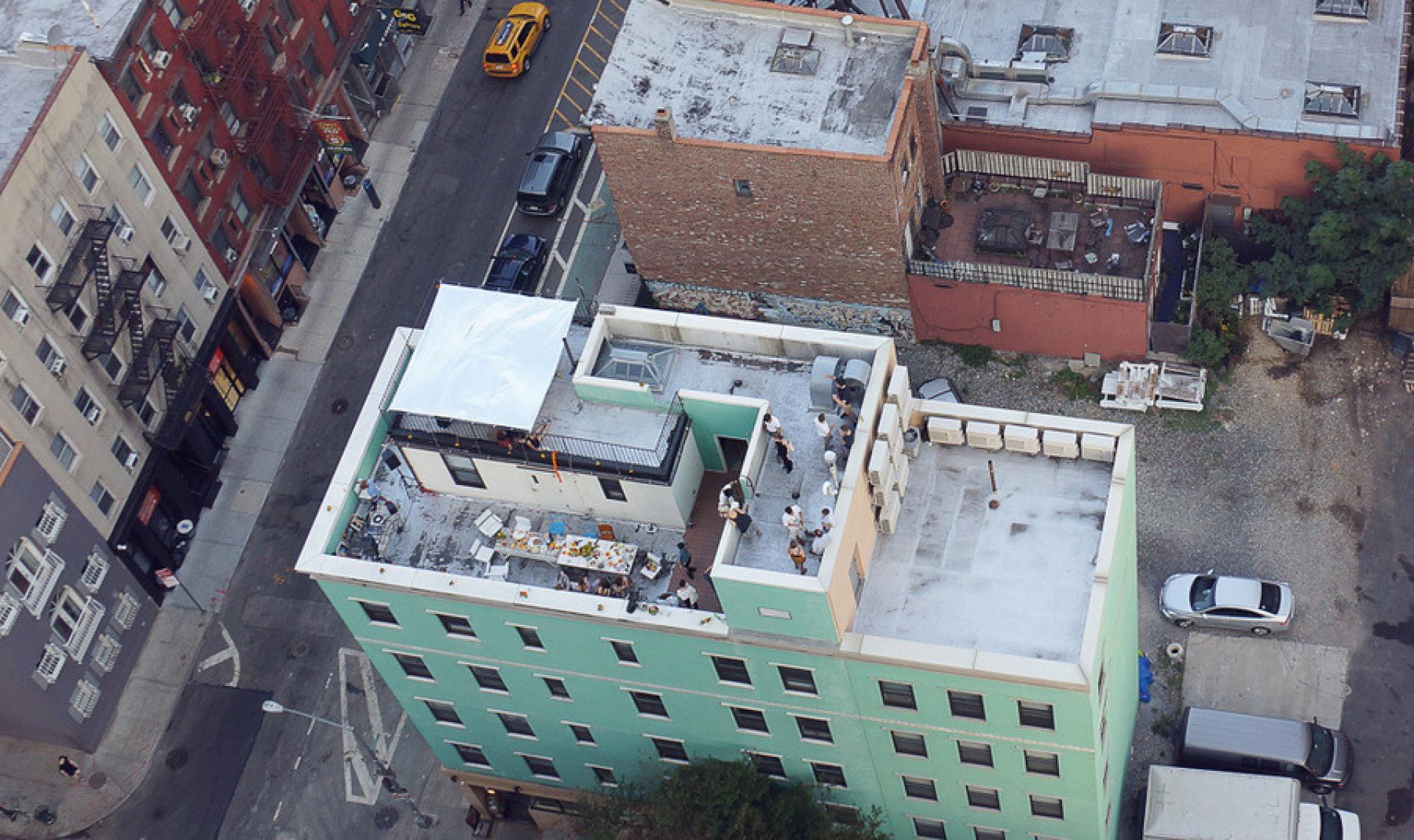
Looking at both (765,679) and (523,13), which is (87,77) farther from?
(765,679)

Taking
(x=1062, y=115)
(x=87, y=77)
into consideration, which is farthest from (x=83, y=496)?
(x=1062, y=115)

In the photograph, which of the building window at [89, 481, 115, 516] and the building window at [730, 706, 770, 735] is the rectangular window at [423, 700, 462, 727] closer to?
the building window at [730, 706, 770, 735]

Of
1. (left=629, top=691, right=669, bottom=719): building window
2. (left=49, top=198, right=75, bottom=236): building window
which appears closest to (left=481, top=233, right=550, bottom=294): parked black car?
(left=49, top=198, right=75, bottom=236): building window

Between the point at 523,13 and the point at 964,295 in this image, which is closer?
the point at 964,295

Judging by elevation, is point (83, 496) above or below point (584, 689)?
above

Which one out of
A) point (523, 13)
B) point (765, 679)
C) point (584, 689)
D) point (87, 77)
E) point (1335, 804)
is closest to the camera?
point (765, 679)

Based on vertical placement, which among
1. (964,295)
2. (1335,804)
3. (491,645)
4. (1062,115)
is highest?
(1062,115)

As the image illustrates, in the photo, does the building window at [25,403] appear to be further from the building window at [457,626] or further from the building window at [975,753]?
the building window at [975,753]

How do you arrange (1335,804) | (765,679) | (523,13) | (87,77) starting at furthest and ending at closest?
(523,13), (87,77), (1335,804), (765,679)

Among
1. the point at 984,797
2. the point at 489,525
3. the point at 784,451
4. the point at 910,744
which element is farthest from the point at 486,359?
the point at 984,797
